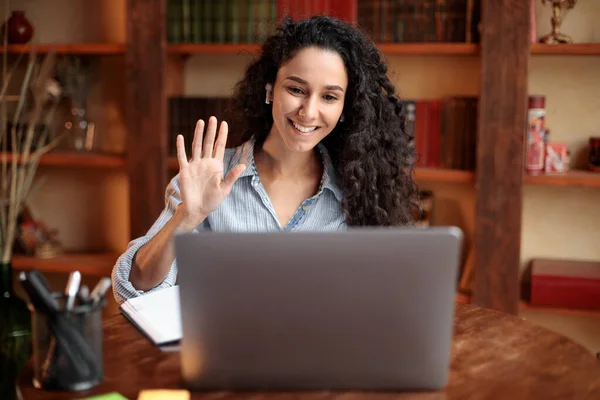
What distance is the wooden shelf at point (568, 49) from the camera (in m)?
2.57

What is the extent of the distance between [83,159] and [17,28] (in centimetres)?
60

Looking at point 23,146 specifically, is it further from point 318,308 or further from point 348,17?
point 318,308

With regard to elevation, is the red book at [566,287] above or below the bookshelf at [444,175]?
below

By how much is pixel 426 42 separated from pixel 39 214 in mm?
1881

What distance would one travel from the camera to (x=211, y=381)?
1.11 m

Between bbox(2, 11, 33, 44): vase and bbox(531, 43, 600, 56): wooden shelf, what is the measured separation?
1986 millimetres

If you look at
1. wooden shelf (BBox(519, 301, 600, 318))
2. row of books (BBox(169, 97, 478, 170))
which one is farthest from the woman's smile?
wooden shelf (BBox(519, 301, 600, 318))

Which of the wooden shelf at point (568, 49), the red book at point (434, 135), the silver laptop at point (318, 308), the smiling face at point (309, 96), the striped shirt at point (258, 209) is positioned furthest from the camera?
the red book at point (434, 135)

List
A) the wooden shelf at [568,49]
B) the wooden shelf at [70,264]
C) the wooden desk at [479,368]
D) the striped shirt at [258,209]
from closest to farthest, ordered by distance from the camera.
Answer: the wooden desk at [479,368] < the striped shirt at [258,209] < the wooden shelf at [568,49] < the wooden shelf at [70,264]

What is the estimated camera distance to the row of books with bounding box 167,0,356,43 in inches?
108

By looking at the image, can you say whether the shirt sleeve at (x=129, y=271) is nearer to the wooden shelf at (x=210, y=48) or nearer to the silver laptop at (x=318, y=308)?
the silver laptop at (x=318, y=308)

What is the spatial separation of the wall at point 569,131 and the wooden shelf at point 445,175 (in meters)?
0.38

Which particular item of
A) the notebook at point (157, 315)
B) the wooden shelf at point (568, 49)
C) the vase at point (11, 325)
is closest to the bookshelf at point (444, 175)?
the wooden shelf at point (568, 49)

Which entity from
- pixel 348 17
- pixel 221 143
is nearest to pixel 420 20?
pixel 348 17
